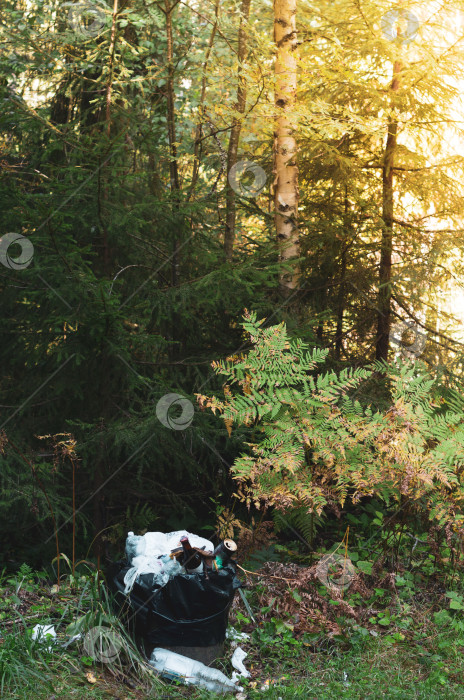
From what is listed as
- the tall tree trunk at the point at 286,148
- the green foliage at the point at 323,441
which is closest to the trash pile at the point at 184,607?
the green foliage at the point at 323,441

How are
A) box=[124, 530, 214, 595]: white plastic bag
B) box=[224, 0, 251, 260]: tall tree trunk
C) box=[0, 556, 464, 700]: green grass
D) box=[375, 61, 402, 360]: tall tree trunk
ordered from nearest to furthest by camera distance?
box=[0, 556, 464, 700]: green grass → box=[124, 530, 214, 595]: white plastic bag → box=[224, 0, 251, 260]: tall tree trunk → box=[375, 61, 402, 360]: tall tree trunk

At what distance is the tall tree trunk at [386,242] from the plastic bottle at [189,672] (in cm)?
372

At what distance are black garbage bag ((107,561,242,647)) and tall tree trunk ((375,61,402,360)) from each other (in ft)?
11.7

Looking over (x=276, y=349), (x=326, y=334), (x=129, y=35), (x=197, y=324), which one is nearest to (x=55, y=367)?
(x=197, y=324)

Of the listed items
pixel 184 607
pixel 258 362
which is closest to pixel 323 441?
pixel 258 362

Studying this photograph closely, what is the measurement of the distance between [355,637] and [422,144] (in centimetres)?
536

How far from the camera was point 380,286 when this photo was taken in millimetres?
A: 5898

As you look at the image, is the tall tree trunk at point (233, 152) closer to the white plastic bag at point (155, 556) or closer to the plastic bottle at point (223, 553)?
the white plastic bag at point (155, 556)

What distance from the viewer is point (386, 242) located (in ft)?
20.4

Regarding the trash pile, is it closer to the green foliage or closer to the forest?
the forest

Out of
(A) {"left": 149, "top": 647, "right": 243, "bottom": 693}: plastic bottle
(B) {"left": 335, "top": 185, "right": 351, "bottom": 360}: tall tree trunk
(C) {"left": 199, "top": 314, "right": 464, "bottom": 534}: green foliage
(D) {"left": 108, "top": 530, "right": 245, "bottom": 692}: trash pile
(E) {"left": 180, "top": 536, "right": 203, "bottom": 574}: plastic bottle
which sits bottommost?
(A) {"left": 149, "top": 647, "right": 243, "bottom": 693}: plastic bottle

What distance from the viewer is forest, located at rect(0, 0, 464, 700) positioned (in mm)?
3615

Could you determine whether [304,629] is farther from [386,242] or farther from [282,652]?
[386,242]

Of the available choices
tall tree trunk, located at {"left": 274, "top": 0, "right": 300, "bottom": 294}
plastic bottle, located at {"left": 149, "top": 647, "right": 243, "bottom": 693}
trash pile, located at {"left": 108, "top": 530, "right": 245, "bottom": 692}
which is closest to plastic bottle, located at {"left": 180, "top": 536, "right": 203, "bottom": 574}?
trash pile, located at {"left": 108, "top": 530, "right": 245, "bottom": 692}
